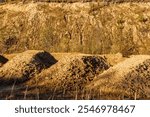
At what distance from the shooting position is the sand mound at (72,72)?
15859 mm

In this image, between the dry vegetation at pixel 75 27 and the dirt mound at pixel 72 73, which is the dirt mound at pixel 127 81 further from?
the dry vegetation at pixel 75 27

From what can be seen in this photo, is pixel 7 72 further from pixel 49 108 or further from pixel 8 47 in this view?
pixel 8 47

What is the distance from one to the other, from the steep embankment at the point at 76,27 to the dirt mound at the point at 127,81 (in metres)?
37.1

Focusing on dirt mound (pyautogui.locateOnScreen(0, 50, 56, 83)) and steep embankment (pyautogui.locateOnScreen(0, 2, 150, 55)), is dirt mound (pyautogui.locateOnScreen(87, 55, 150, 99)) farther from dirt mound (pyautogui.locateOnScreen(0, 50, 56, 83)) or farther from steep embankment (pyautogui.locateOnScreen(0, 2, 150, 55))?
steep embankment (pyautogui.locateOnScreen(0, 2, 150, 55))

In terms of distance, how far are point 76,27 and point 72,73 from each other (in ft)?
134

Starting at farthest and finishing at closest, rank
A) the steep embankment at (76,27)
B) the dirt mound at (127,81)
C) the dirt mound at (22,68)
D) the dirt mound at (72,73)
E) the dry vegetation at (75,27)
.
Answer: the steep embankment at (76,27) → the dry vegetation at (75,27) → the dirt mound at (22,68) → the dirt mound at (72,73) → the dirt mound at (127,81)

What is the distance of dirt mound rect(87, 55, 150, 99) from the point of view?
13.3 metres

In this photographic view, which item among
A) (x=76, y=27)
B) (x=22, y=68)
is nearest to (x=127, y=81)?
(x=22, y=68)

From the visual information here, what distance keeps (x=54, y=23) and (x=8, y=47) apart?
Result: 6955mm

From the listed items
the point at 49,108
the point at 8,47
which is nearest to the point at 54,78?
the point at 49,108

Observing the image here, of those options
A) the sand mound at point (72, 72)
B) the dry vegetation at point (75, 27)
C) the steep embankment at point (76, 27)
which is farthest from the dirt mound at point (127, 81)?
the steep embankment at point (76, 27)

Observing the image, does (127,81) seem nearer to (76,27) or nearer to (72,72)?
(72,72)

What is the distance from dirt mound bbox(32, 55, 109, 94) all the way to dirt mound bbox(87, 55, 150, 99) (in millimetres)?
764

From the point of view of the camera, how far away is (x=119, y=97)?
1274 cm
